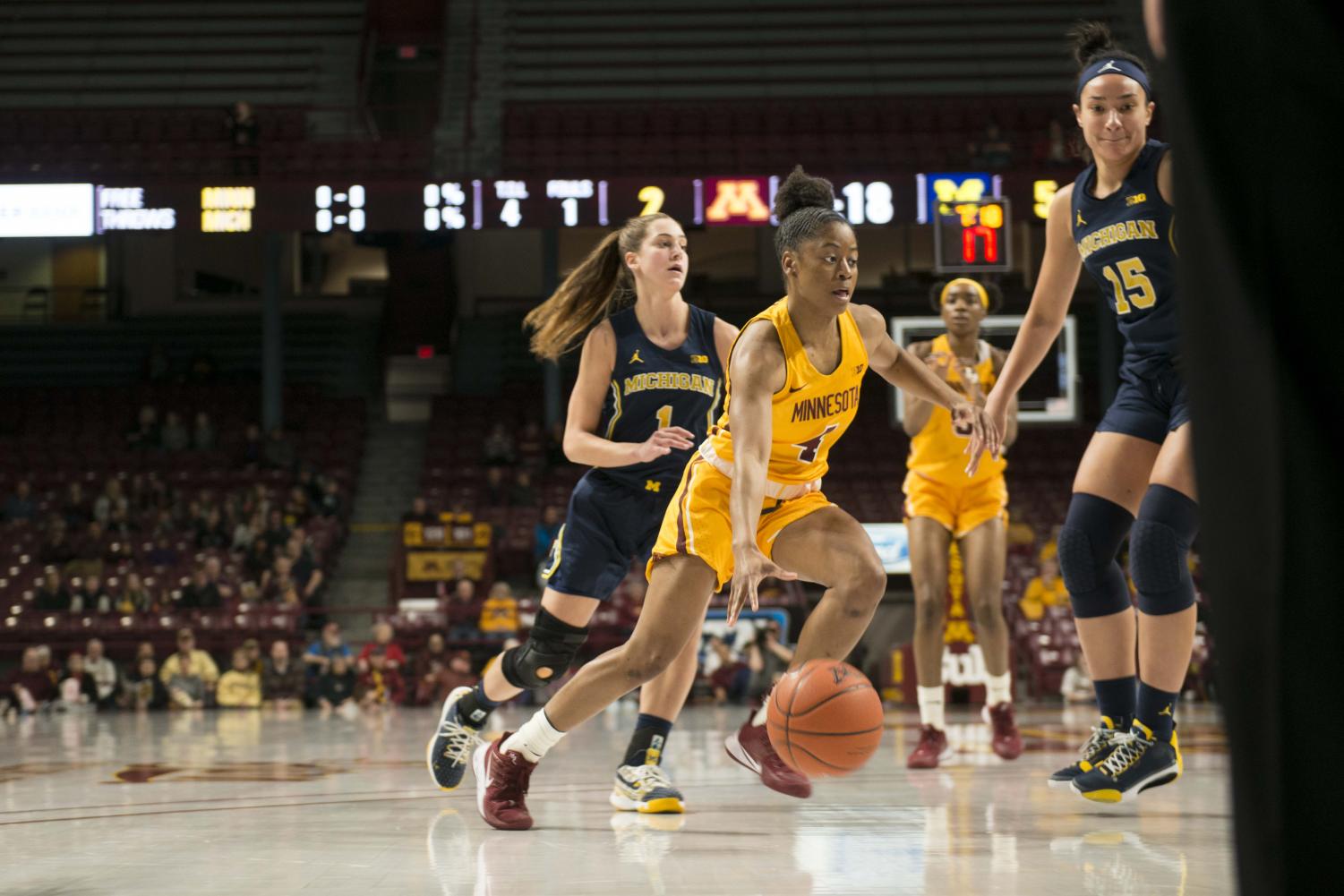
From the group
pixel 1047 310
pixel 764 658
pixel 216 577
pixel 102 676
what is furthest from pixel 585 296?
pixel 216 577

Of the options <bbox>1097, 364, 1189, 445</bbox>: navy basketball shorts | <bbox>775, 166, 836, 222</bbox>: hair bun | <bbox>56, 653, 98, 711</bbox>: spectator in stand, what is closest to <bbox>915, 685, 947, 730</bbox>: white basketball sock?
<bbox>1097, 364, 1189, 445</bbox>: navy basketball shorts

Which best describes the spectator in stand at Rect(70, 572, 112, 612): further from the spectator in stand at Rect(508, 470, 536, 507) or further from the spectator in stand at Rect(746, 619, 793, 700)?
the spectator in stand at Rect(746, 619, 793, 700)

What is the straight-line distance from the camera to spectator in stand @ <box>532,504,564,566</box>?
15.9 meters

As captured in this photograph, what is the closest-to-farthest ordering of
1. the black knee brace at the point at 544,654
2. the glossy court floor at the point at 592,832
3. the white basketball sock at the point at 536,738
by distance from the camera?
the glossy court floor at the point at 592,832, the white basketball sock at the point at 536,738, the black knee brace at the point at 544,654

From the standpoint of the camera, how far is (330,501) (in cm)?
1808

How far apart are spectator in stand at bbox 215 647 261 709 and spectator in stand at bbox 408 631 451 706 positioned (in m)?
1.47

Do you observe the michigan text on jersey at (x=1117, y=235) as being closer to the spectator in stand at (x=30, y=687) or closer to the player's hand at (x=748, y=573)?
the player's hand at (x=748, y=573)

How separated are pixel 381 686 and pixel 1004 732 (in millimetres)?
8260

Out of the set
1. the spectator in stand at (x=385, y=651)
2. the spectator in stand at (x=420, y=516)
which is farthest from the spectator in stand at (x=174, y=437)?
the spectator in stand at (x=385, y=651)

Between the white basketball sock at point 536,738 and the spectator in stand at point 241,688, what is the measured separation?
9715 mm

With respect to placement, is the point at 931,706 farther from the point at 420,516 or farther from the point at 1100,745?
the point at 420,516

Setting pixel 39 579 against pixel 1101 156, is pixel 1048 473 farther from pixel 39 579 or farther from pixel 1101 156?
pixel 1101 156

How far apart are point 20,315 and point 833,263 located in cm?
2305

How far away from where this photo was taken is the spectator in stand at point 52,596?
15.0 metres
